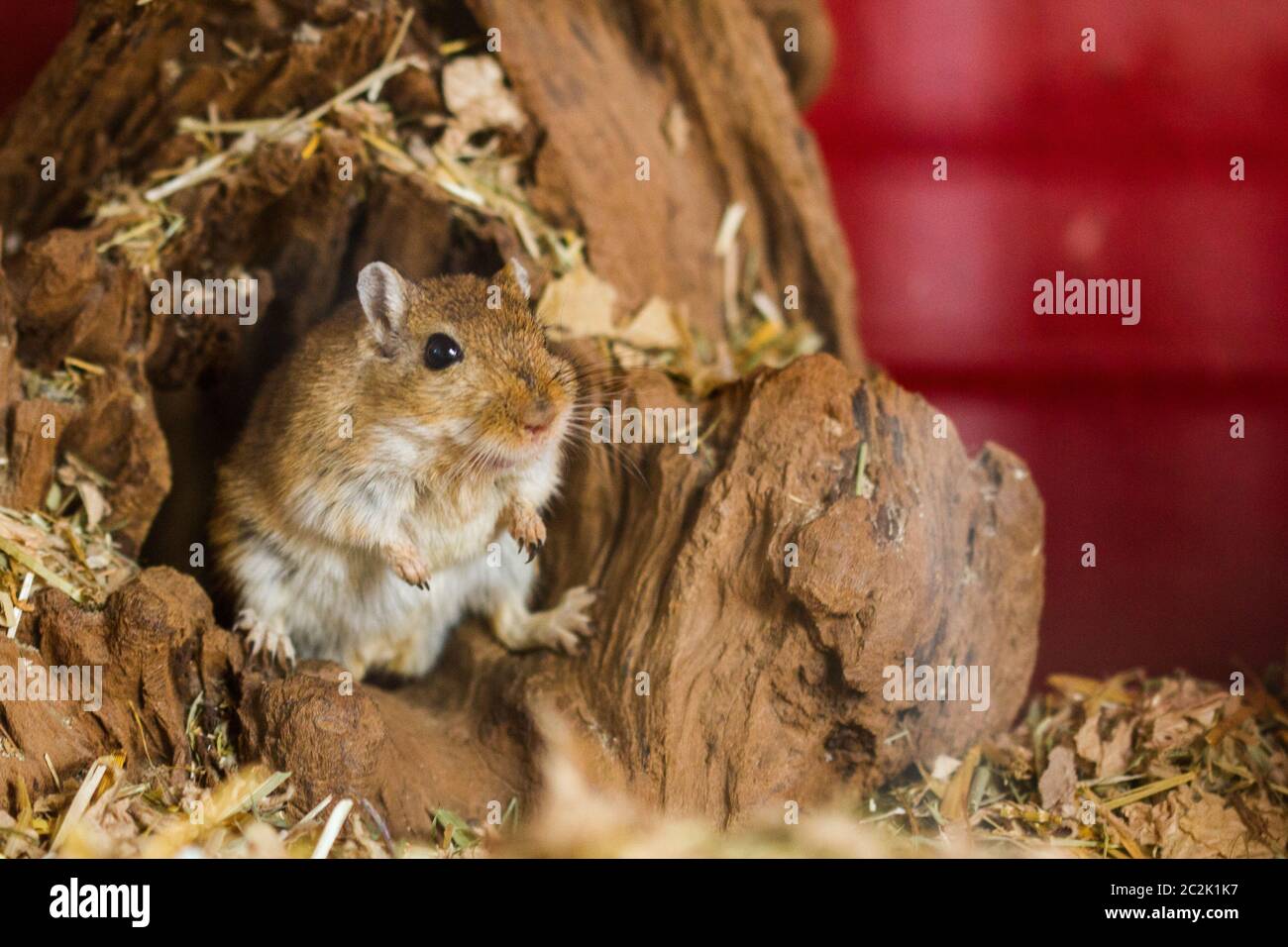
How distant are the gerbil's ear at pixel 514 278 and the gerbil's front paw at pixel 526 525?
62 centimetres

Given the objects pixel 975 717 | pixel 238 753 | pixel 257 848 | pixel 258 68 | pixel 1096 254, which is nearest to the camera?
pixel 257 848

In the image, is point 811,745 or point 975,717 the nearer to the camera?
point 811,745

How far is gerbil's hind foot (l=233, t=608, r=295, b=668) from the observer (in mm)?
3715

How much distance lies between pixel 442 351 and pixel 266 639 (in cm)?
102

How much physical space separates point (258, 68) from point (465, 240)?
0.82m

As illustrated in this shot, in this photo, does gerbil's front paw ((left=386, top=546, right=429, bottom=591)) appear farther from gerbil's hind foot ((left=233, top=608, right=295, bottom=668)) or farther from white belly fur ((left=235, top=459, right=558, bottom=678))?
gerbil's hind foot ((left=233, top=608, right=295, bottom=668))

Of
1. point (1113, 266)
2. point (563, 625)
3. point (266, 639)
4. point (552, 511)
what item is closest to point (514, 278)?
point (552, 511)

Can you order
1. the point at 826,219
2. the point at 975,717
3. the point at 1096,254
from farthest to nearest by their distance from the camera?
the point at 826,219, the point at 1096,254, the point at 975,717

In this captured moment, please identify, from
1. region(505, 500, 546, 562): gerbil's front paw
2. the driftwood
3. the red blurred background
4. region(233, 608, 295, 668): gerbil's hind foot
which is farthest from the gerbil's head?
the red blurred background

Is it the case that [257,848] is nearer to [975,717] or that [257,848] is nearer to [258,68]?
[975,717]

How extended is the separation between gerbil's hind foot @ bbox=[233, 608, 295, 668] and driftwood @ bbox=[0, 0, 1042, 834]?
114 mm
